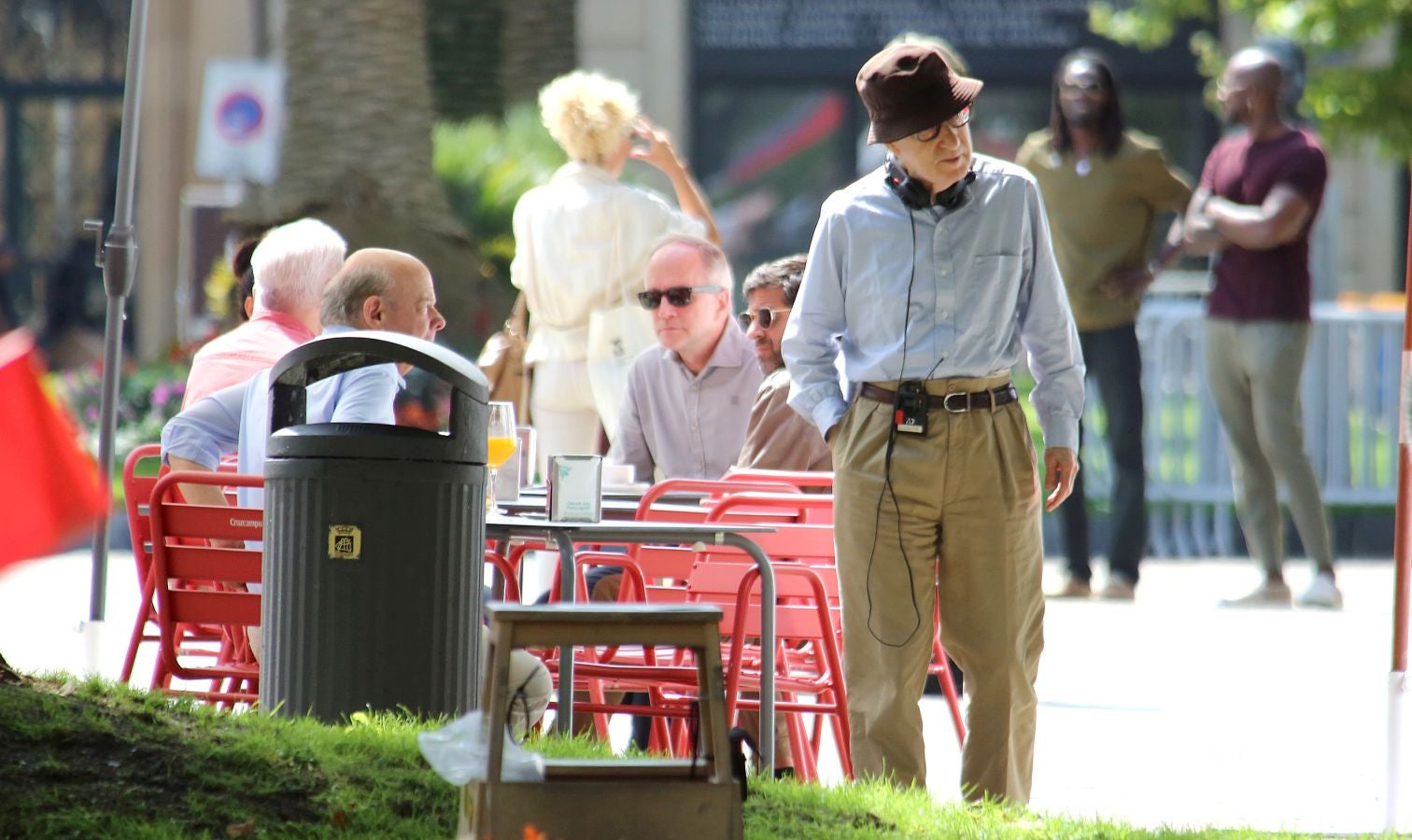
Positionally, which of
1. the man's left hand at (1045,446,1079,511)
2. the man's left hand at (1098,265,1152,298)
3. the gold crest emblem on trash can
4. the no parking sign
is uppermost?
the no parking sign

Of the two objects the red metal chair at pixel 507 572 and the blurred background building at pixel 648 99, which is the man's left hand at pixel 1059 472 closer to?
the red metal chair at pixel 507 572

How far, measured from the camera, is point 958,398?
5227mm

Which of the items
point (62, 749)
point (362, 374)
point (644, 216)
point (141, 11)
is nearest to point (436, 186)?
point (644, 216)

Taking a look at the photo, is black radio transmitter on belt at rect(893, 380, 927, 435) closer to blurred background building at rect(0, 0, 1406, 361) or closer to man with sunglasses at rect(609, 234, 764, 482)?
man with sunglasses at rect(609, 234, 764, 482)

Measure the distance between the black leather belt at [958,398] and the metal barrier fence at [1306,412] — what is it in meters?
8.70

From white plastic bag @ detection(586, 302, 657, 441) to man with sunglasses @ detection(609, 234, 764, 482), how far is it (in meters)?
1.43

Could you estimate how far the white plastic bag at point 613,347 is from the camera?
8789mm

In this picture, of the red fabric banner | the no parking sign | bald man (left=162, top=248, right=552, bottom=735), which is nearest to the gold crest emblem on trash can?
bald man (left=162, top=248, right=552, bottom=735)

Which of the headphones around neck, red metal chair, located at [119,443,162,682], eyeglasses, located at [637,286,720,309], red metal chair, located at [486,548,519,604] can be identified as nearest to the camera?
the headphones around neck

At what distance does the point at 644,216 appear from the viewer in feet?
29.4

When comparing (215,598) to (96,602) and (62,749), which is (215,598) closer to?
(62,749)

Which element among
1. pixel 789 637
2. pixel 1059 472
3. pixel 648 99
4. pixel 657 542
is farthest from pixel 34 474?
pixel 648 99

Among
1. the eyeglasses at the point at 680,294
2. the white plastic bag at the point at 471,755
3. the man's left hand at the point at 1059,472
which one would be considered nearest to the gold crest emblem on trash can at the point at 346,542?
the white plastic bag at the point at 471,755

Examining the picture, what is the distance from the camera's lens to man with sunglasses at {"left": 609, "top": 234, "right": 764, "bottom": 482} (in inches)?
284
